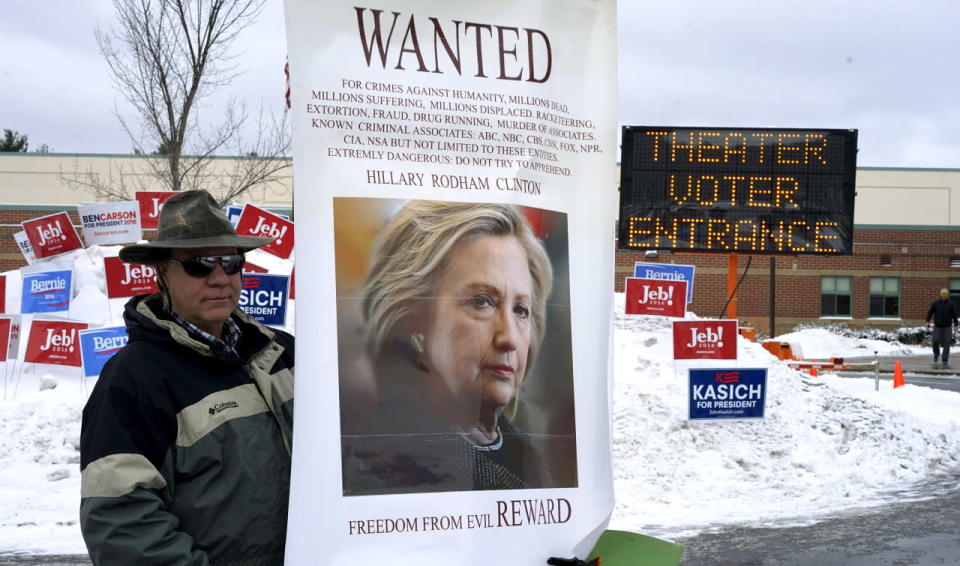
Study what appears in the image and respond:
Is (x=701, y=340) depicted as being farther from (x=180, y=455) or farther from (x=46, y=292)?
(x=180, y=455)

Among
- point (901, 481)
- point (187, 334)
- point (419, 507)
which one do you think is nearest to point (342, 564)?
point (419, 507)

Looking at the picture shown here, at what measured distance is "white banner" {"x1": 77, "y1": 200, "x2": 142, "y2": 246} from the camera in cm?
1379

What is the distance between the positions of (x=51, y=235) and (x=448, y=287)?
1386cm

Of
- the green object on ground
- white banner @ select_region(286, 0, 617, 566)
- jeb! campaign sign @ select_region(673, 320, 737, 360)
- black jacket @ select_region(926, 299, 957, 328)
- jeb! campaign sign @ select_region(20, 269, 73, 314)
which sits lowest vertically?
black jacket @ select_region(926, 299, 957, 328)

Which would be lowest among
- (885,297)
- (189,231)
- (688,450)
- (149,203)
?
(885,297)

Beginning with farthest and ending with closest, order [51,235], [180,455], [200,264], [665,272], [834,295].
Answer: [834,295] < [51,235] < [665,272] < [200,264] < [180,455]

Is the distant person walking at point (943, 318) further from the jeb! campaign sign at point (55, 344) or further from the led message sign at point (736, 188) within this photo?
the jeb! campaign sign at point (55, 344)

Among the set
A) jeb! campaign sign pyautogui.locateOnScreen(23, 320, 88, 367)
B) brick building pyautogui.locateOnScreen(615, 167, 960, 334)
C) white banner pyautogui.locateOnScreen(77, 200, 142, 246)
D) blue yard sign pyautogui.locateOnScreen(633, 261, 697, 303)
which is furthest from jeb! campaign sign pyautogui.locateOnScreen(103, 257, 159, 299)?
brick building pyautogui.locateOnScreen(615, 167, 960, 334)

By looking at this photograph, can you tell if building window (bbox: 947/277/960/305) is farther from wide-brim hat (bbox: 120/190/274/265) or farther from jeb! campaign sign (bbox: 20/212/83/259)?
wide-brim hat (bbox: 120/190/274/265)

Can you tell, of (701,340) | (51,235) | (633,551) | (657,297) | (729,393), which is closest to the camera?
(633,551)

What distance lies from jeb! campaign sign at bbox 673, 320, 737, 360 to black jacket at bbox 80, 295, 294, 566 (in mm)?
9851

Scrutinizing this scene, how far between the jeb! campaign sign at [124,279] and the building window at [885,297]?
35.5 meters

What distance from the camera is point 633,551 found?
108 inches

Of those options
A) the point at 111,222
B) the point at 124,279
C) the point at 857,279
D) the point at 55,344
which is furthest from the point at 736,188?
the point at 857,279
